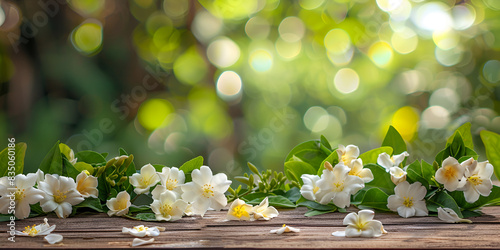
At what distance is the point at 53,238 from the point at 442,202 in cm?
45

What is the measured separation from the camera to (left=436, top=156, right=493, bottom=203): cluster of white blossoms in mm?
534

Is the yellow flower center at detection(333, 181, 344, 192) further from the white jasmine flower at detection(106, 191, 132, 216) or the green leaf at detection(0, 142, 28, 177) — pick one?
the green leaf at detection(0, 142, 28, 177)

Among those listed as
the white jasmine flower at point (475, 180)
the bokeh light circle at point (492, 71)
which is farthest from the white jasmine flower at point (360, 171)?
the bokeh light circle at point (492, 71)

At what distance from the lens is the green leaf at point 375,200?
0.57m

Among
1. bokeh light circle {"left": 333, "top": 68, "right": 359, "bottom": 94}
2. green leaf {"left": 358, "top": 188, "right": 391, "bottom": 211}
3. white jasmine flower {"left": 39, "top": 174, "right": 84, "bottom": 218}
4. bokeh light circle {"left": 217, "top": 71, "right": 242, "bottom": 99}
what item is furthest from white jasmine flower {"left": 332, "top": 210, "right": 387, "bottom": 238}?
bokeh light circle {"left": 333, "top": 68, "right": 359, "bottom": 94}

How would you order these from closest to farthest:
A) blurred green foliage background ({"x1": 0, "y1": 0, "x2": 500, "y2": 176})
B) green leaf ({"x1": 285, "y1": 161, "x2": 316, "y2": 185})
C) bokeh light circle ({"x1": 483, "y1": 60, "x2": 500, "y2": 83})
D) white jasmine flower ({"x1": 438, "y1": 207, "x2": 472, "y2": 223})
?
1. white jasmine flower ({"x1": 438, "y1": 207, "x2": 472, "y2": 223})
2. green leaf ({"x1": 285, "y1": 161, "x2": 316, "y2": 185})
3. blurred green foliage background ({"x1": 0, "y1": 0, "x2": 500, "y2": 176})
4. bokeh light circle ({"x1": 483, "y1": 60, "x2": 500, "y2": 83})

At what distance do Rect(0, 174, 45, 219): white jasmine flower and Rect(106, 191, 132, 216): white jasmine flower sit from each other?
8 centimetres

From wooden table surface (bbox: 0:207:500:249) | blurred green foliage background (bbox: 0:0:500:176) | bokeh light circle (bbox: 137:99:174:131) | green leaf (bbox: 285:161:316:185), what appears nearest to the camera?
wooden table surface (bbox: 0:207:500:249)

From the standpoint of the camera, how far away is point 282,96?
5.41 feet

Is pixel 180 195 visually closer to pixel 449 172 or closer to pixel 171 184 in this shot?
pixel 171 184

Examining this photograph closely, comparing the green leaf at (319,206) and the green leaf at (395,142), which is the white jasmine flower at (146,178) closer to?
the green leaf at (319,206)

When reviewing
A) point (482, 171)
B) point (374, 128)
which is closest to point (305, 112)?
point (374, 128)

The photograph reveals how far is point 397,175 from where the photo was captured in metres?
0.56

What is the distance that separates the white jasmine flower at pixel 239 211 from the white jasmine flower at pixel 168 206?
6 centimetres
